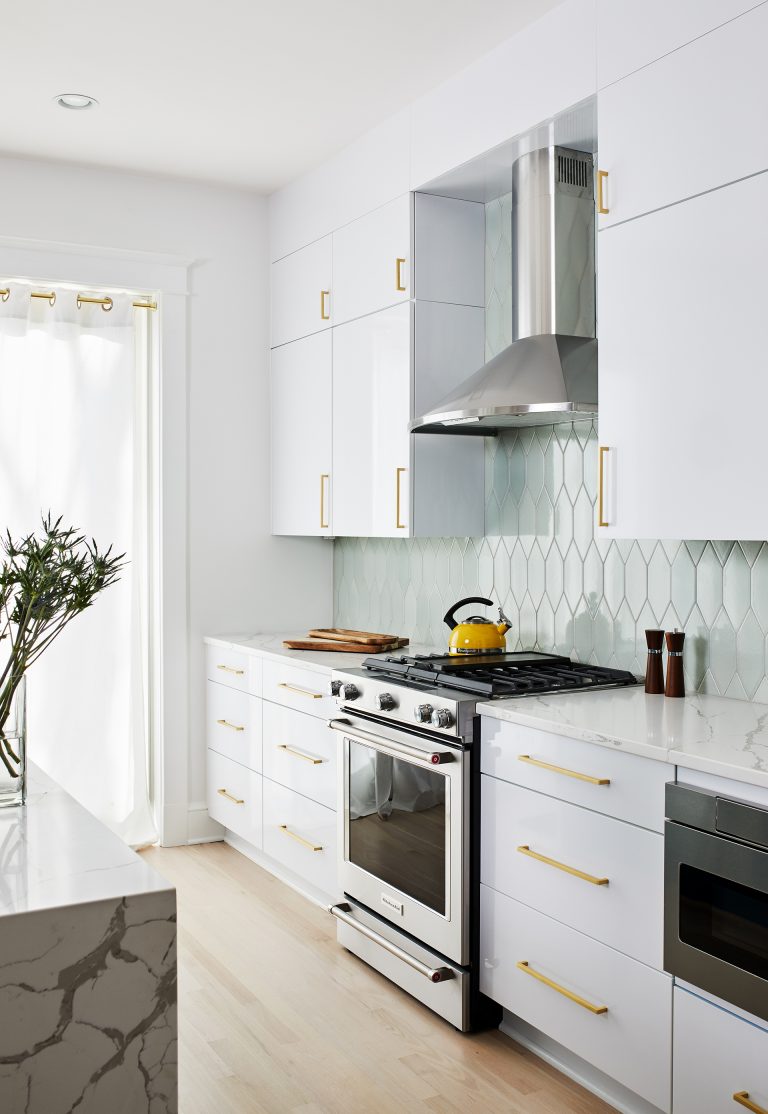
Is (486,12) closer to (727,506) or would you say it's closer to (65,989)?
(727,506)

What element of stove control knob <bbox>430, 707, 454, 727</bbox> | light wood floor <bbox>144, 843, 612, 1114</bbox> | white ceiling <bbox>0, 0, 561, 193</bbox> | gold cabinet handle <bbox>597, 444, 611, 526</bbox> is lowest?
light wood floor <bbox>144, 843, 612, 1114</bbox>

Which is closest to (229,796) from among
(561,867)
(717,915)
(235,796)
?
(235,796)

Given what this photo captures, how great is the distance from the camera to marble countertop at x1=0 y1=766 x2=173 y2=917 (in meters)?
1.40

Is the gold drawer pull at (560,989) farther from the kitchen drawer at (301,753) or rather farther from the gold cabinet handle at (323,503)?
the gold cabinet handle at (323,503)

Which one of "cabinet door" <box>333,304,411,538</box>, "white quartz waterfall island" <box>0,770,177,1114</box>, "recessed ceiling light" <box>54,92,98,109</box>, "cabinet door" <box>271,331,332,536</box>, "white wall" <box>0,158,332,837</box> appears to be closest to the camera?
"white quartz waterfall island" <box>0,770,177,1114</box>

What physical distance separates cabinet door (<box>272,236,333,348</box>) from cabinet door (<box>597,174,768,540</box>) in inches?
64.9

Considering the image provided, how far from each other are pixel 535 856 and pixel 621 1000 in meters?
0.37

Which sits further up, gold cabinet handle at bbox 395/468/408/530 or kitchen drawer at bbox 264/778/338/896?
gold cabinet handle at bbox 395/468/408/530

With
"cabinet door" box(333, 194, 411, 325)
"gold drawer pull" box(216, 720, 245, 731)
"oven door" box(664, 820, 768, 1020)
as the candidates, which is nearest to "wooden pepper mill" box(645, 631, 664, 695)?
"oven door" box(664, 820, 768, 1020)

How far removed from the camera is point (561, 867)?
2.35 meters

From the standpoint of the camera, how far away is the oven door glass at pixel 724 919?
1863 mm

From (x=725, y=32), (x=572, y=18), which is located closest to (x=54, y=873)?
(x=725, y=32)

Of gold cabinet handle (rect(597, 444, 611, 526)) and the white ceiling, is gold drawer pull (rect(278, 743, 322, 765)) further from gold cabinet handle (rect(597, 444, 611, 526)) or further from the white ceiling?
the white ceiling

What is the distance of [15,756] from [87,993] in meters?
0.56
